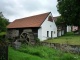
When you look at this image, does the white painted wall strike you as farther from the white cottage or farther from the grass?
the grass

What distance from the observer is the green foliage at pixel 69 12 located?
33.2 meters

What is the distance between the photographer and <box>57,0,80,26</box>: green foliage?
3316 centimetres

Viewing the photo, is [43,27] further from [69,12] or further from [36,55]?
[36,55]

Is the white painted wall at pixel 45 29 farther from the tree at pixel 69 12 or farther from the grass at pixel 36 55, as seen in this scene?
the grass at pixel 36 55

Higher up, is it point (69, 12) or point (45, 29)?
point (69, 12)

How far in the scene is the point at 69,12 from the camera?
34375mm

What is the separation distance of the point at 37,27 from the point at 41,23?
0.98 meters

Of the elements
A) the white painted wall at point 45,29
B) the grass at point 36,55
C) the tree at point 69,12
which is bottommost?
the grass at point 36,55

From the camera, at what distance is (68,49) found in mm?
21859

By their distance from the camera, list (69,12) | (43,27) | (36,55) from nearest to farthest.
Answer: (36,55) → (43,27) → (69,12)

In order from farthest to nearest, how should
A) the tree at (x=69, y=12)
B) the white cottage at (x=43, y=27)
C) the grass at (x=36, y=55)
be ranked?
the tree at (x=69, y=12) → the white cottage at (x=43, y=27) → the grass at (x=36, y=55)

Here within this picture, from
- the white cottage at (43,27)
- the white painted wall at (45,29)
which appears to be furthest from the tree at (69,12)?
the white painted wall at (45,29)

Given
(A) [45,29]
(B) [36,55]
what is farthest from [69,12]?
(B) [36,55]

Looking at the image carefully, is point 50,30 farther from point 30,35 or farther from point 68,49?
point 68,49
